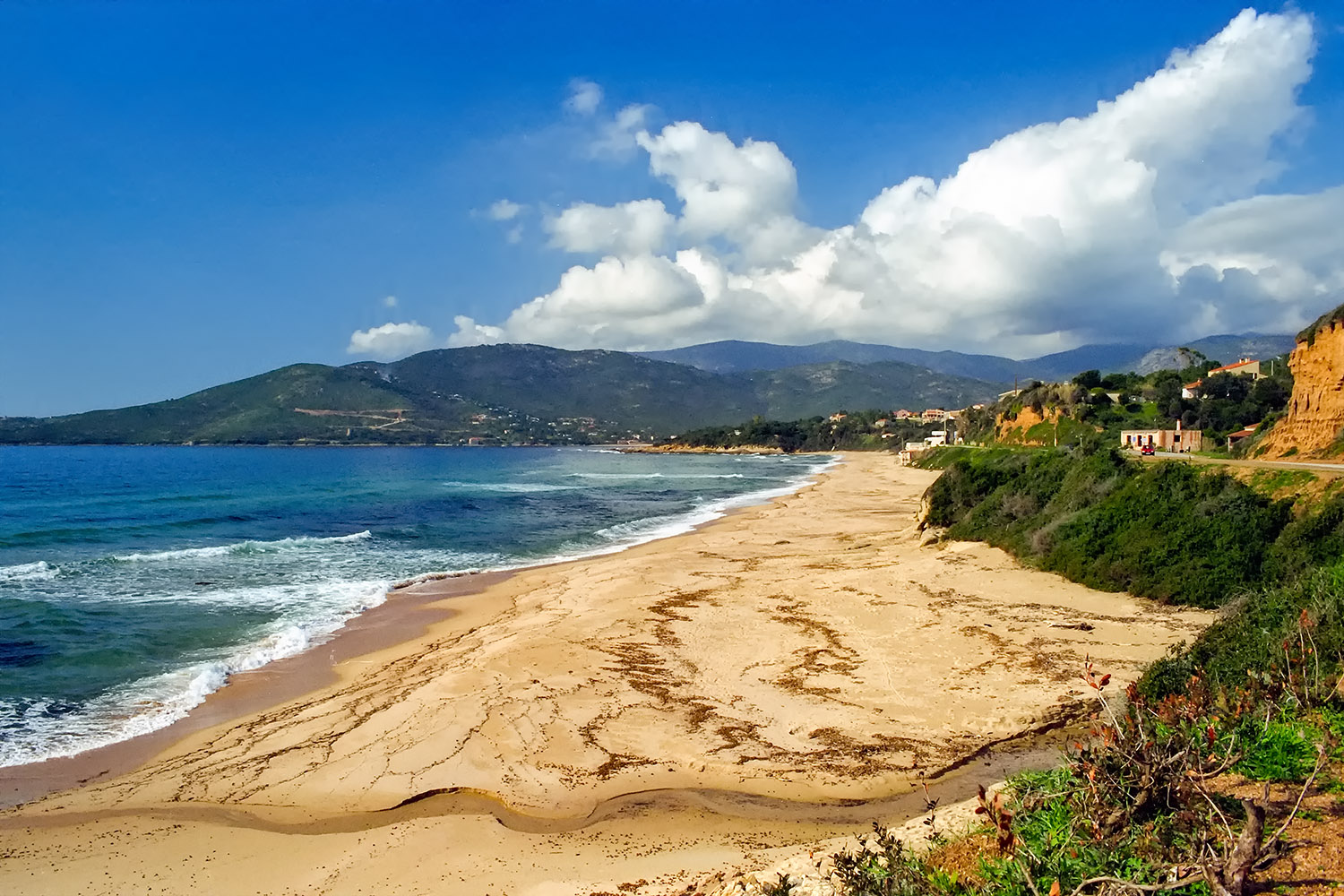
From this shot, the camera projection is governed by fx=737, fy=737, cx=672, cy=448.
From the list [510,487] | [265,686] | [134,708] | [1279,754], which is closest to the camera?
[1279,754]

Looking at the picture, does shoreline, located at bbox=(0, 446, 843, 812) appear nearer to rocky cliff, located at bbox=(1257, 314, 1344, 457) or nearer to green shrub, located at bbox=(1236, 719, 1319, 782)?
green shrub, located at bbox=(1236, 719, 1319, 782)

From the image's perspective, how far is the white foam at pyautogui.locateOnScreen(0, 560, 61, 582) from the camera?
23172 mm

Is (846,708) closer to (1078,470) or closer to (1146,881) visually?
(1146,881)

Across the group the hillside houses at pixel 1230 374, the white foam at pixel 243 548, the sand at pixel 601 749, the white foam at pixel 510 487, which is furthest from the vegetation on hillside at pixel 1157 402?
the white foam at pixel 243 548

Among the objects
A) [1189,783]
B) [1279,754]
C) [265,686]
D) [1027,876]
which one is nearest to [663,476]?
[265,686]

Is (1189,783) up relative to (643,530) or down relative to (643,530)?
up

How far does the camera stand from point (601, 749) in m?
9.94

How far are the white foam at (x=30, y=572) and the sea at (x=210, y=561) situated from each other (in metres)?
0.12

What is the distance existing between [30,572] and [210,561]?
16.4 ft

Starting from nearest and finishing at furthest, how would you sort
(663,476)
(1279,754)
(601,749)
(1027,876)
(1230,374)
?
(1027,876), (1279,754), (601,749), (1230,374), (663,476)

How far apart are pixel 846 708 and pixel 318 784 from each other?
7.26 metres

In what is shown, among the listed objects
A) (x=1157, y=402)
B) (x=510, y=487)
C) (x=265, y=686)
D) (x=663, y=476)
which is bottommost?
(x=265, y=686)

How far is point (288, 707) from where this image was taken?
40.5ft

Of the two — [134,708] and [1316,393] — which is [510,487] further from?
[1316,393]
